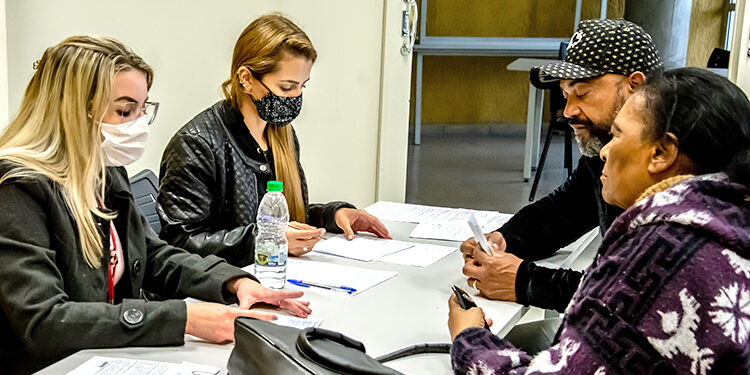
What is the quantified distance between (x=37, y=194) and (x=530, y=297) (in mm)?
1078

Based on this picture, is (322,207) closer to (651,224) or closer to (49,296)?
(49,296)

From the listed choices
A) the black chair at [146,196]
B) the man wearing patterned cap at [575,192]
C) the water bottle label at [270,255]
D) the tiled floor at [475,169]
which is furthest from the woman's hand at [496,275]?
the tiled floor at [475,169]

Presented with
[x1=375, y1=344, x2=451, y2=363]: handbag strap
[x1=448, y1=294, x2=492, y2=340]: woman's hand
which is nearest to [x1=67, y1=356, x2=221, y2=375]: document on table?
[x1=375, y1=344, x2=451, y2=363]: handbag strap

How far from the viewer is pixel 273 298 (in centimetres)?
161

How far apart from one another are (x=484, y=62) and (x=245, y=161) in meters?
7.53

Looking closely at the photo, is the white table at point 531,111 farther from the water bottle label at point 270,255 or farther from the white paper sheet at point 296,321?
the white paper sheet at point 296,321

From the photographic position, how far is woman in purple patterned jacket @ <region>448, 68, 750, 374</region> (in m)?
1.00

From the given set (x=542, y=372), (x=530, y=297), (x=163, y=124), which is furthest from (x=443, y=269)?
(x=163, y=124)

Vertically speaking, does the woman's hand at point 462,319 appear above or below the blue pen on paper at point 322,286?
above

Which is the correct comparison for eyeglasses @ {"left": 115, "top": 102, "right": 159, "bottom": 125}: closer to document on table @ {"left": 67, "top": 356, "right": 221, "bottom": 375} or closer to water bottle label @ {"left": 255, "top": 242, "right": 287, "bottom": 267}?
water bottle label @ {"left": 255, "top": 242, "right": 287, "bottom": 267}

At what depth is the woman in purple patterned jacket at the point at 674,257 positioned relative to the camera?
100 cm

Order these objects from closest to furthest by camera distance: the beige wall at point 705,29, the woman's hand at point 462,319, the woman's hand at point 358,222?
the woman's hand at point 462,319
the woman's hand at point 358,222
the beige wall at point 705,29

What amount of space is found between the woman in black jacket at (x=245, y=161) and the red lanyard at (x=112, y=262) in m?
0.44

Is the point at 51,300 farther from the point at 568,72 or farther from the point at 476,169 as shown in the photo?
the point at 476,169
